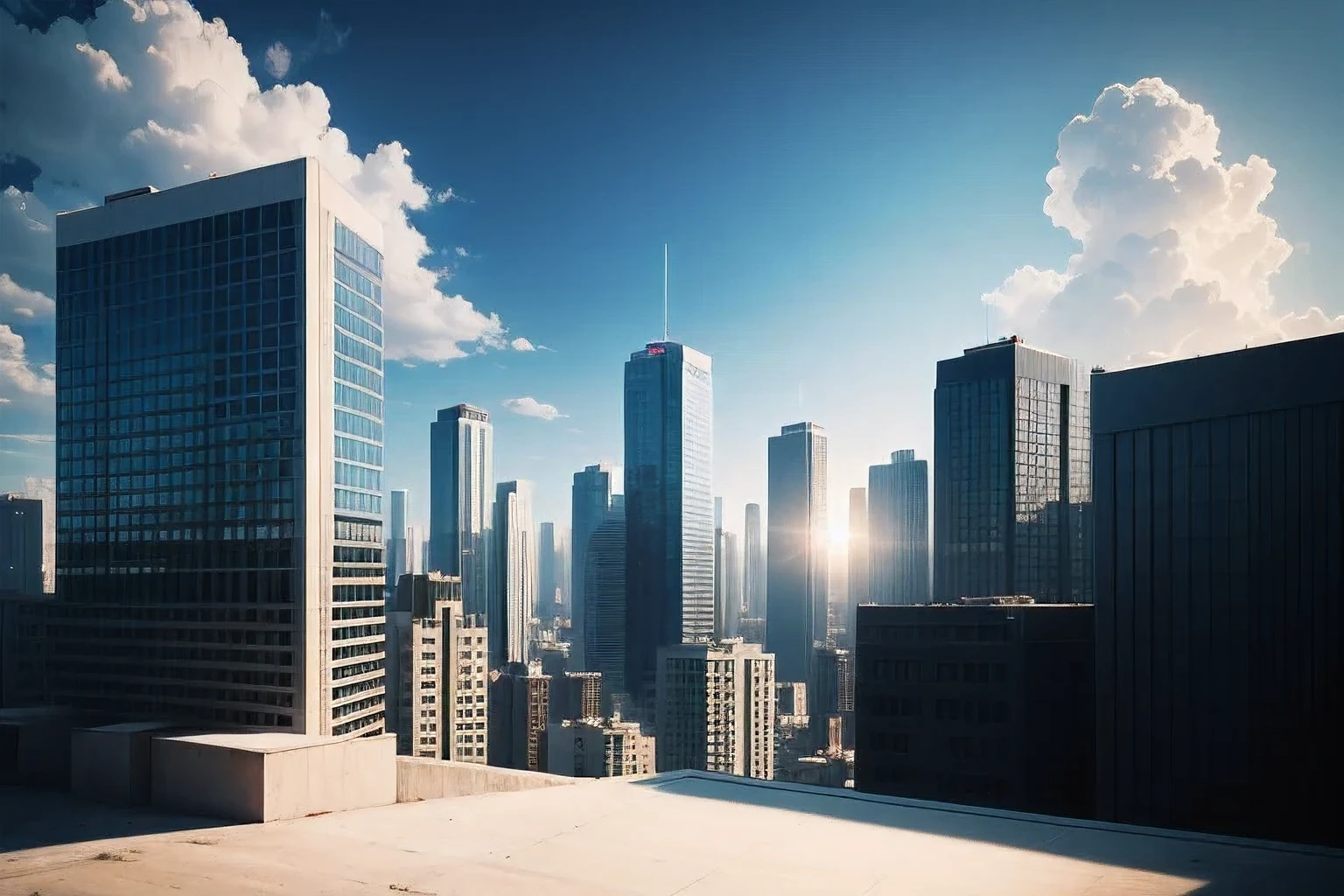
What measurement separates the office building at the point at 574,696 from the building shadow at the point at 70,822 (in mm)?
110909

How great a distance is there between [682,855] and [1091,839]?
19.2 ft

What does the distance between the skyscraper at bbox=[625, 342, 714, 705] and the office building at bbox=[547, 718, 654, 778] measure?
92.3 metres

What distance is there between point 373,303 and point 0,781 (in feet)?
83.9

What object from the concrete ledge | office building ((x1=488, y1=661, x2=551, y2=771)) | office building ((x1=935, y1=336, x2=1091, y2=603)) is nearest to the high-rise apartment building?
the concrete ledge

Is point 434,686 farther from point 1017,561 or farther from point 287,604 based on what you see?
point 1017,561

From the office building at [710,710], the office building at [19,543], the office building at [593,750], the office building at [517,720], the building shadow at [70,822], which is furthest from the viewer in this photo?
the office building at [517,720]

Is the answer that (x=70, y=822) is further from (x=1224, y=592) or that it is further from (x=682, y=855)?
(x=1224, y=592)

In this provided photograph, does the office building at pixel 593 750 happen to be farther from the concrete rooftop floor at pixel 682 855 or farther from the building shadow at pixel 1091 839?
the concrete rooftop floor at pixel 682 855

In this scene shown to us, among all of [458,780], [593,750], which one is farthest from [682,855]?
[593,750]

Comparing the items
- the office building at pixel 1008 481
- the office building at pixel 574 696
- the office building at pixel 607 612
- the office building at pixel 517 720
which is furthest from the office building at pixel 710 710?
the office building at pixel 607 612

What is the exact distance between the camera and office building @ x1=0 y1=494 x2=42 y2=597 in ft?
131

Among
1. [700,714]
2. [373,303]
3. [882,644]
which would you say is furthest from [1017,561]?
[373,303]

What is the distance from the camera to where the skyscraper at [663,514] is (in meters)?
184

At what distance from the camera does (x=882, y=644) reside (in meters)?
39.7
